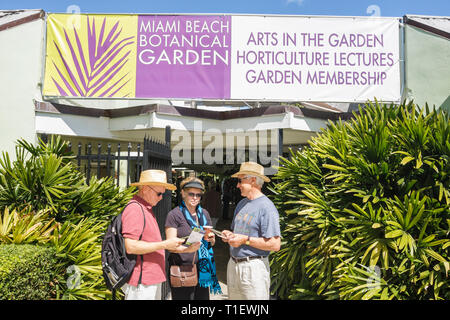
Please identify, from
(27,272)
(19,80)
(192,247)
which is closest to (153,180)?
(192,247)

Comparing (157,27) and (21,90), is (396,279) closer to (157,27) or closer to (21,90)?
(157,27)

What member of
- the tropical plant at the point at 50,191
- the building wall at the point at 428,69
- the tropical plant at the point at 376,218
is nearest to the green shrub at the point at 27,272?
the tropical plant at the point at 50,191

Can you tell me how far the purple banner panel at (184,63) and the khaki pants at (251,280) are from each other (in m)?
4.99

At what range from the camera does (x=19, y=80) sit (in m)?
7.62

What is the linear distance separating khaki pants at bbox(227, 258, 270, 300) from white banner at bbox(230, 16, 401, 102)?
4.95m

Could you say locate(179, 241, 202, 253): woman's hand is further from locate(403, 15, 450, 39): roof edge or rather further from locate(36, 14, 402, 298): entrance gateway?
locate(403, 15, 450, 39): roof edge

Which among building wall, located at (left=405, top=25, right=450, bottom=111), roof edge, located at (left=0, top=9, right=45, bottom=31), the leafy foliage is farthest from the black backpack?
building wall, located at (left=405, top=25, right=450, bottom=111)

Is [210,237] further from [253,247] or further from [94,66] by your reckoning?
[94,66]

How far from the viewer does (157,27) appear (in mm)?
7820

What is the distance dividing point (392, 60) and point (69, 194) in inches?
280

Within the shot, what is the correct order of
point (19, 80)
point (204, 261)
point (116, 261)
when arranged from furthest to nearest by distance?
point (19, 80), point (204, 261), point (116, 261)

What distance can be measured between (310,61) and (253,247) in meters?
5.52

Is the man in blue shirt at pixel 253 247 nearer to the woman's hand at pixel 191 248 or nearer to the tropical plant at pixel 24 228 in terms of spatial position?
the woman's hand at pixel 191 248

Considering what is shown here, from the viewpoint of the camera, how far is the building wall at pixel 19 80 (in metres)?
7.52
